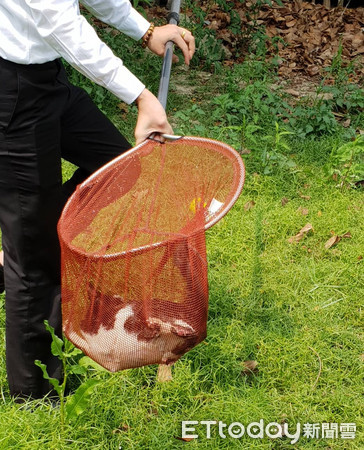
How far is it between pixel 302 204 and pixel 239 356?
1.51 m

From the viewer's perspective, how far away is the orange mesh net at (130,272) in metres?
2.18

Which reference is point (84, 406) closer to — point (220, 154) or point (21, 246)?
point (21, 246)

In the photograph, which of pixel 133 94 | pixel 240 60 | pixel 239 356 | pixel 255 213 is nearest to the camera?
pixel 133 94

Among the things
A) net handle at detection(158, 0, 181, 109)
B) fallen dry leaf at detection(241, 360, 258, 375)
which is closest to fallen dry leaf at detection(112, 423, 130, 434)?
Answer: fallen dry leaf at detection(241, 360, 258, 375)

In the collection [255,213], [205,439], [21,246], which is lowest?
[205,439]

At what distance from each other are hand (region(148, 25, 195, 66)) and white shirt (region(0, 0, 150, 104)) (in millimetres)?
682

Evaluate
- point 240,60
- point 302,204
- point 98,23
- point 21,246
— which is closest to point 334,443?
point 21,246

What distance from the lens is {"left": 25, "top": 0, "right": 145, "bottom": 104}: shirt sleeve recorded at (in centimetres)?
204

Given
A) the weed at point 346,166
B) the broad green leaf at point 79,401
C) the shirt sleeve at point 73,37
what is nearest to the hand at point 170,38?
the shirt sleeve at point 73,37

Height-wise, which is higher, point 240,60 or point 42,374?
point 240,60

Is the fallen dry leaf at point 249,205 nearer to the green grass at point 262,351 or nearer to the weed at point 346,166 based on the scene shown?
the green grass at point 262,351

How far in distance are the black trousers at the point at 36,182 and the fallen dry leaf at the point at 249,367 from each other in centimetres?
86

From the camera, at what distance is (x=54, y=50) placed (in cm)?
225

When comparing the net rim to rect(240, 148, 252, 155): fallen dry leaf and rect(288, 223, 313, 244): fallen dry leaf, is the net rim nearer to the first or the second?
rect(288, 223, 313, 244): fallen dry leaf
